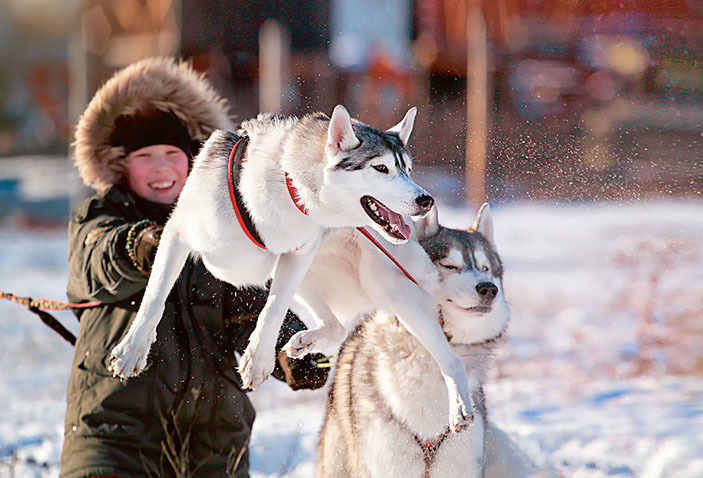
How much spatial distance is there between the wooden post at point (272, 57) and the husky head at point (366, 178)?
8.12 m

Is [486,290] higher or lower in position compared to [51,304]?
higher

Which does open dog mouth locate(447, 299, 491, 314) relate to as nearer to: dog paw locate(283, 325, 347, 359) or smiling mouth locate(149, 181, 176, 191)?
dog paw locate(283, 325, 347, 359)

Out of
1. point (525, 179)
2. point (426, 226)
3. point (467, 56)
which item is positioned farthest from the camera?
point (467, 56)

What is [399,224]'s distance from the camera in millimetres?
1610

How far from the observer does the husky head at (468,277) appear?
2096 mm

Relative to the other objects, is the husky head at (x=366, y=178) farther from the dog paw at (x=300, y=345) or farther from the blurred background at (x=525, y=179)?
the blurred background at (x=525, y=179)

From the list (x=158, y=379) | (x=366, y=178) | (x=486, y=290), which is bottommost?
(x=158, y=379)

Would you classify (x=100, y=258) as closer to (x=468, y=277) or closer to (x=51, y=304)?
(x=51, y=304)

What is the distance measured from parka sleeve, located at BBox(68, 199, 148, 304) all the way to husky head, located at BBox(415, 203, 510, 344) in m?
0.91

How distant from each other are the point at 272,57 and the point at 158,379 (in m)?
9.49

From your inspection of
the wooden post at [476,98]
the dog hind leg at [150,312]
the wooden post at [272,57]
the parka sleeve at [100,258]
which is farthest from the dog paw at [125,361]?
the wooden post at [272,57]

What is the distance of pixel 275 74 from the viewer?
10508mm

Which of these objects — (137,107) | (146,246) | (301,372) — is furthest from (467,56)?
(146,246)

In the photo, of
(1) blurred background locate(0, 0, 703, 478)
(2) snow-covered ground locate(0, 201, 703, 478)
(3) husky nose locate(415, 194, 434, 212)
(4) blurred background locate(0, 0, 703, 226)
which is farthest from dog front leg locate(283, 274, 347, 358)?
(4) blurred background locate(0, 0, 703, 226)
